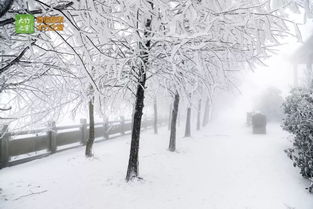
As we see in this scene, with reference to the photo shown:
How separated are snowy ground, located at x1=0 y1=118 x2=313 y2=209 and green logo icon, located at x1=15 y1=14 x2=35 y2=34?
11.6 ft

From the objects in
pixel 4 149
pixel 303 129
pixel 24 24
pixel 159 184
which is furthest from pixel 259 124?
pixel 24 24

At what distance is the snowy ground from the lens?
193 inches

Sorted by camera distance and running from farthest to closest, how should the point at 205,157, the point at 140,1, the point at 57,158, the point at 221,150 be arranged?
the point at 221,150 → the point at 205,157 → the point at 57,158 → the point at 140,1

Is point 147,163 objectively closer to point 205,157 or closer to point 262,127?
point 205,157

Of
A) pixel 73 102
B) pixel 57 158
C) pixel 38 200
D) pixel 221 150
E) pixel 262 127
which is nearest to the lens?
pixel 38 200

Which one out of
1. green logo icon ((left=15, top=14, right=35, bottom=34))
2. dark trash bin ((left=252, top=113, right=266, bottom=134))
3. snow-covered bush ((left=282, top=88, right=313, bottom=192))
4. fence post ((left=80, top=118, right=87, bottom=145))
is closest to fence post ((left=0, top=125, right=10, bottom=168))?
fence post ((left=80, top=118, right=87, bottom=145))

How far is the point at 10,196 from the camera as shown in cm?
490

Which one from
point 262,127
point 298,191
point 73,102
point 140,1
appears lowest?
point 298,191

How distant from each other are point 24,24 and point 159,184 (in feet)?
15.8

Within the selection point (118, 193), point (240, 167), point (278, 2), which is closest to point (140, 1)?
point (278, 2)

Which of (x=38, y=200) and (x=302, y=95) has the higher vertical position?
(x=302, y=95)

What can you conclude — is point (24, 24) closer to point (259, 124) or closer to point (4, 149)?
point (4, 149)

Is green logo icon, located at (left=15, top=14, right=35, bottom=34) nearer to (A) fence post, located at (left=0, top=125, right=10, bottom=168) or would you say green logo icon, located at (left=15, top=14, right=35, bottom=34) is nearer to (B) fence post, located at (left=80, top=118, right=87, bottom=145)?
(A) fence post, located at (left=0, top=125, right=10, bottom=168)

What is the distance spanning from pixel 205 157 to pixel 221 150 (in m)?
1.68
